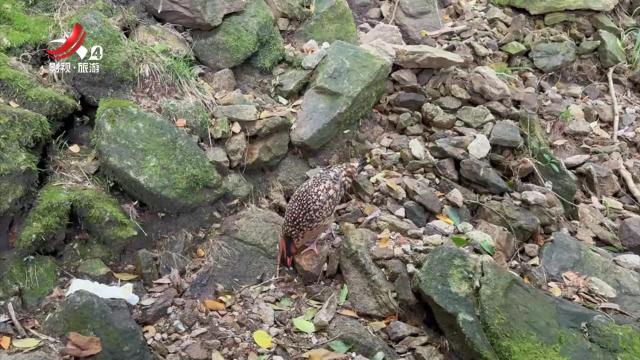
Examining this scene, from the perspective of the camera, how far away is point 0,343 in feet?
11.7

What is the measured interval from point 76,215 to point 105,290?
611 mm

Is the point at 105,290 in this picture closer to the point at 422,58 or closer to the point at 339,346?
the point at 339,346

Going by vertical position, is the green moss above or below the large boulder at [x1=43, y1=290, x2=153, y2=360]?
above

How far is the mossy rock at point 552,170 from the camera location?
541 centimetres

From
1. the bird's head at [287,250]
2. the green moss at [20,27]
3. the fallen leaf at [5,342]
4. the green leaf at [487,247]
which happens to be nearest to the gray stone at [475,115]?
the green leaf at [487,247]

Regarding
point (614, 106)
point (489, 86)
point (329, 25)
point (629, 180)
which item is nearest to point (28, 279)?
point (329, 25)

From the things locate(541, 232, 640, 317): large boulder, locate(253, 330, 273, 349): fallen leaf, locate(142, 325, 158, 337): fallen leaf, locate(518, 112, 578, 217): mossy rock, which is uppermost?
locate(142, 325, 158, 337): fallen leaf

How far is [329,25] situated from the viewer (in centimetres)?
589

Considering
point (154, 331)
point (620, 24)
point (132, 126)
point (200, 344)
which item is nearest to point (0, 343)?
point (154, 331)

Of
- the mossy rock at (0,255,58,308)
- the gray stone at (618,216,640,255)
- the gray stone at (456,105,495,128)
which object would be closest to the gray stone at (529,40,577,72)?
the gray stone at (456,105,495,128)

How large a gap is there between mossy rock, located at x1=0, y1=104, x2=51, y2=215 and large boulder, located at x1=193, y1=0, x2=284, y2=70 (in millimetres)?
1603

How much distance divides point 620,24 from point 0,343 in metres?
7.18

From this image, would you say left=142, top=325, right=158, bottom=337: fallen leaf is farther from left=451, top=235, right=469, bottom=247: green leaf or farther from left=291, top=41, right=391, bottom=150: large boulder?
left=451, top=235, right=469, bottom=247: green leaf

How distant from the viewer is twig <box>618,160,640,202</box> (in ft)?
18.7
